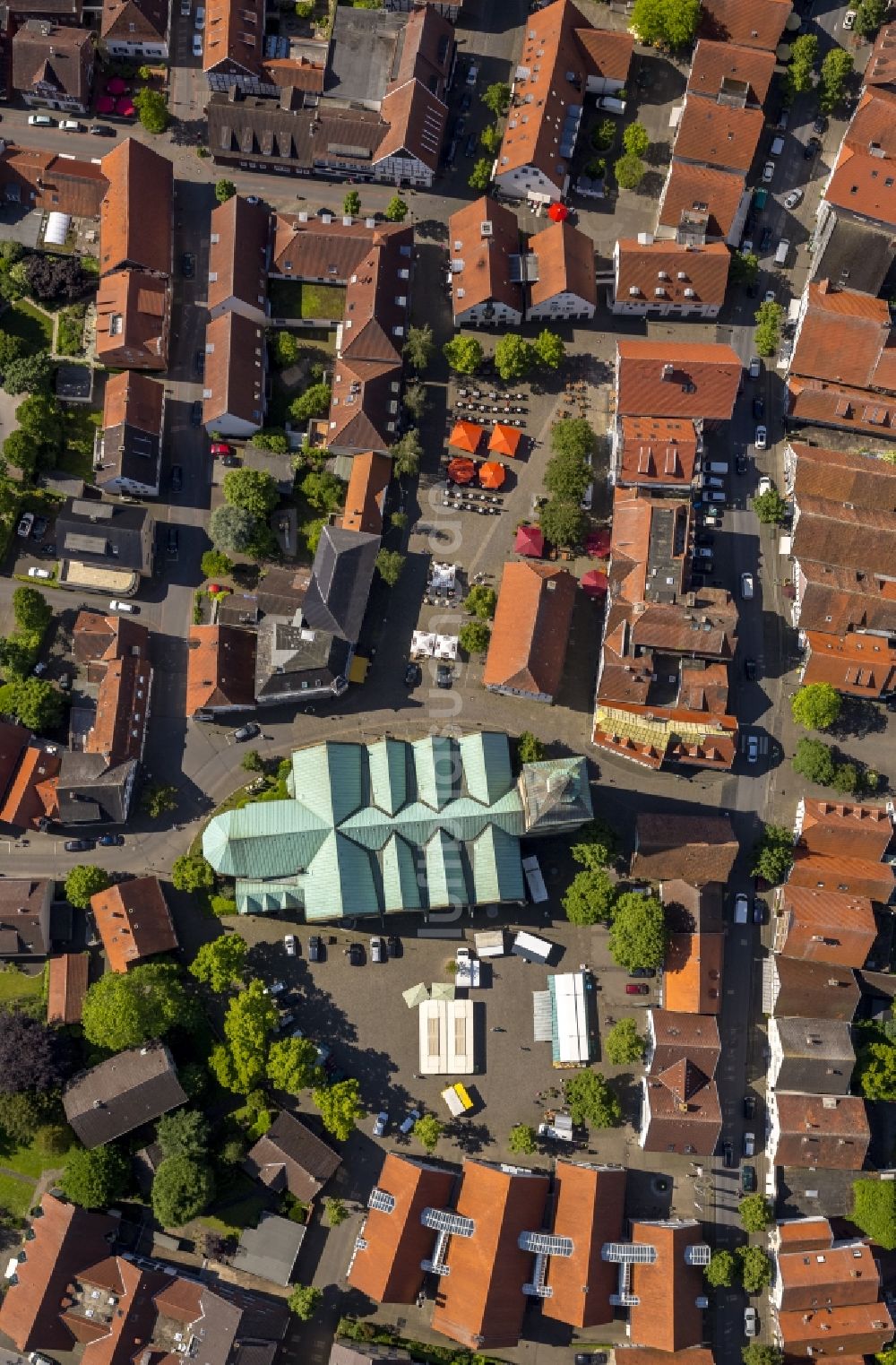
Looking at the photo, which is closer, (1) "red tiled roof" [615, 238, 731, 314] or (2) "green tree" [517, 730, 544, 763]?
(2) "green tree" [517, 730, 544, 763]

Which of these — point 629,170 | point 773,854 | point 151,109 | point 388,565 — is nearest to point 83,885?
point 388,565

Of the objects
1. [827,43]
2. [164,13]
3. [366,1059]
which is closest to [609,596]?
[366,1059]

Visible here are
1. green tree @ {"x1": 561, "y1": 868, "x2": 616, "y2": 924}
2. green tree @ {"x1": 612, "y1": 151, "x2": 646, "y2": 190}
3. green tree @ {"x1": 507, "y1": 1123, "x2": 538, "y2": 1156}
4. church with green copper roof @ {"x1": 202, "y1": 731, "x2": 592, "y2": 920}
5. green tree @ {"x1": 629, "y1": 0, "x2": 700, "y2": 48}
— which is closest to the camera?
green tree @ {"x1": 507, "y1": 1123, "x2": 538, "y2": 1156}

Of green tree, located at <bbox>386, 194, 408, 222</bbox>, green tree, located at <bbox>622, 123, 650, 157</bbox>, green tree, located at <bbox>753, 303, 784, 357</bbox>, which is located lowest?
green tree, located at <bbox>753, 303, 784, 357</bbox>

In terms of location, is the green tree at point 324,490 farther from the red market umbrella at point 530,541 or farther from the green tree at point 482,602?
the red market umbrella at point 530,541

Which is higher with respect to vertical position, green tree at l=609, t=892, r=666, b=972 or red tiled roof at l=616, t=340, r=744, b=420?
red tiled roof at l=616, t=340, r=744, b=420

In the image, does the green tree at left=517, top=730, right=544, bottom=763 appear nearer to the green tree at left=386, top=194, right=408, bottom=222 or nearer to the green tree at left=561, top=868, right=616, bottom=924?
the green tree at left=561, top=868, right=616, bottom=924

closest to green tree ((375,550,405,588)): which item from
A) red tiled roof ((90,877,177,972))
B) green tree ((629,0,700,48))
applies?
red tiled roof ((90,877,177,972))

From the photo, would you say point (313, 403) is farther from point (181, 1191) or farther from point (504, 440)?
point (181, 1191)
